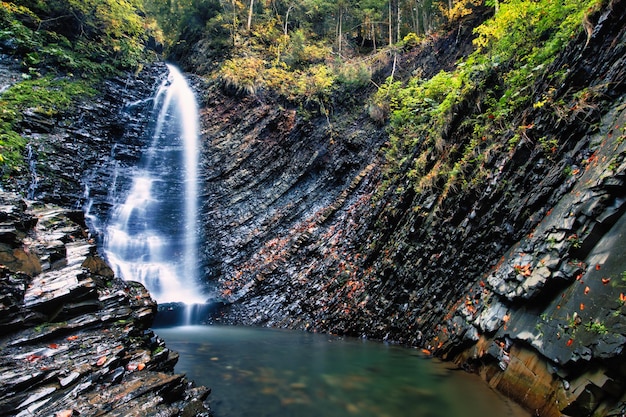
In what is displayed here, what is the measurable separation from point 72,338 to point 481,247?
21.5 feet

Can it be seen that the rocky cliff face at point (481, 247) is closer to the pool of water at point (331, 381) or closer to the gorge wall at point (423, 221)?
the gorge wall at point (423, 221)

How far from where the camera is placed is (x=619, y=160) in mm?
3750

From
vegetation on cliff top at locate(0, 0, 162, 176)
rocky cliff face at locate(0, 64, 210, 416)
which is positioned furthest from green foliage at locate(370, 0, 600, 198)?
vegetation on cliff top at locate(0, 0, 162, 176)

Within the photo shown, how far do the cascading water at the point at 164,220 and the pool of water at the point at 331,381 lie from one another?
15.3ft

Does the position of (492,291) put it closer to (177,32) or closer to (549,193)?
(549,193)

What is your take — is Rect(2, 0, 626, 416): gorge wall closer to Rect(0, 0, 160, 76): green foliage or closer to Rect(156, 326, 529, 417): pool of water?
Rect(156, 326, 529, 417): pool of water

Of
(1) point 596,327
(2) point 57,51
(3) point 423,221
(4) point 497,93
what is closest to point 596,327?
(1) point 596,327

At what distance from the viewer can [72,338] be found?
421 centimetres

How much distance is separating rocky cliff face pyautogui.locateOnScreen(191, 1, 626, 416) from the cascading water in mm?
1051

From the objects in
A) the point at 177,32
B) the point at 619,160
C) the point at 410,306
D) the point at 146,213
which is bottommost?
the point at 146,213

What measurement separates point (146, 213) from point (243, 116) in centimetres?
640

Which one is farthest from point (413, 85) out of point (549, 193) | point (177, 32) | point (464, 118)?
point (177, 32)

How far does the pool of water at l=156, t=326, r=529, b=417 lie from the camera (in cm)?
409

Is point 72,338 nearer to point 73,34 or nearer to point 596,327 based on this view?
point 596,327
